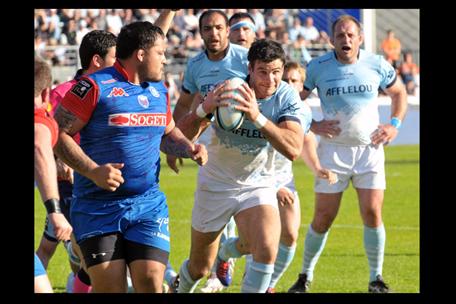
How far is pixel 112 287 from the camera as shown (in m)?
7.04

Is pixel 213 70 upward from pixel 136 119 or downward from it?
upward

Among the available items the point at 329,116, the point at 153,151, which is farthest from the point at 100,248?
the point at 329,116

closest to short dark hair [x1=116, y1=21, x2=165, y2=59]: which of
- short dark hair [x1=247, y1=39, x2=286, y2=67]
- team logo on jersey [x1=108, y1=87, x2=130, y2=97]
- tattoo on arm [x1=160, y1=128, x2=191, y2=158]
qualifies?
team logo on jersey [x1=108, y1=87, x2=130, y2=97]

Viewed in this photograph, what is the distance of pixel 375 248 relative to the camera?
10445 millimetres

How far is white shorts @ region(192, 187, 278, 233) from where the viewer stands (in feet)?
27.2

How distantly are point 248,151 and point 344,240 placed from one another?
601 centimetres

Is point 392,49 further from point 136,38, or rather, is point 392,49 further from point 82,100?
point 82,100

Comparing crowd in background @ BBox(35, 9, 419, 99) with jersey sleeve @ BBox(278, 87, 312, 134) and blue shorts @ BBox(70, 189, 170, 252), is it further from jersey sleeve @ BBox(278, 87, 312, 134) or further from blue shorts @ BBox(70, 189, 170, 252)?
blue shorts @ BBox(70, 189, 170, 252)

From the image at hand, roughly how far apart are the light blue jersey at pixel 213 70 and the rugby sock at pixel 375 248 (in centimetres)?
214

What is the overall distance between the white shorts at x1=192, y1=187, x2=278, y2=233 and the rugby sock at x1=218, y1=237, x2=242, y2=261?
3.18 ft

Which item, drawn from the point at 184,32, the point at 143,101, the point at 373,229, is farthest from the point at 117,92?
the point at 184,32

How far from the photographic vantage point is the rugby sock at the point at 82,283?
8387mm

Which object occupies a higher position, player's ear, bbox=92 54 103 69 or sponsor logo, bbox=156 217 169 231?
player's ear, bbox=92 54 103 69

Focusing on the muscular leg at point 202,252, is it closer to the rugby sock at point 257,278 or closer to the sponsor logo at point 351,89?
the rugby sock at point 257,278
